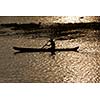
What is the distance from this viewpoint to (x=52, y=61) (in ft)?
6.91

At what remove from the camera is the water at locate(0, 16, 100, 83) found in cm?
204

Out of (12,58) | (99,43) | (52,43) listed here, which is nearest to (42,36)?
(52,43)

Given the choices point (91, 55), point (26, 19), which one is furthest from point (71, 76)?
point (26, 19)

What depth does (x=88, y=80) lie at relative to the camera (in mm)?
2010

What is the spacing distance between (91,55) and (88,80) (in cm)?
21

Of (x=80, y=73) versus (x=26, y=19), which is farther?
(x=26, y=19)

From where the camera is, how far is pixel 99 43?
7.06 ft

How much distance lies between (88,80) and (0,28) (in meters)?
0.75

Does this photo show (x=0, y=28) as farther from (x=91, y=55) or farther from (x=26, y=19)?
(x=91, y=55)

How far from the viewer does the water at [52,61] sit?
204 cm

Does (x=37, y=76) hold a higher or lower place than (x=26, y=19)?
lower
